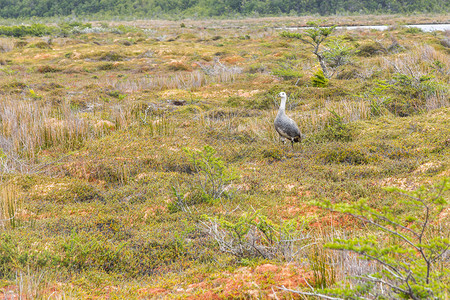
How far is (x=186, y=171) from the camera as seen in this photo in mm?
7098

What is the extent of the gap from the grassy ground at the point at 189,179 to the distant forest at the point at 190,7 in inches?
2740

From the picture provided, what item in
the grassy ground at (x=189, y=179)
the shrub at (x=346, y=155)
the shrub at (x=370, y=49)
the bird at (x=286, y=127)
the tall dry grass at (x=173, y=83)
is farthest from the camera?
the shrub at (x=370, y=49)

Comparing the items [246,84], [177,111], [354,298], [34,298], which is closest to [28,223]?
[34,298]

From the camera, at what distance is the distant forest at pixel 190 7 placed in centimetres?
7525

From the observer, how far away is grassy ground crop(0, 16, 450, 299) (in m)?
3.74

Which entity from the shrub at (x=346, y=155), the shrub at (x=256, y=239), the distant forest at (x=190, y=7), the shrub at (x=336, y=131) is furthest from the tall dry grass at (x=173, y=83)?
the distant forest at (x=190, y=7)

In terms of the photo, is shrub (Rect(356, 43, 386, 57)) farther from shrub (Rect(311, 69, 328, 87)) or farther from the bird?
the bird

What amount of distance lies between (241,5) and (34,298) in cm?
8616

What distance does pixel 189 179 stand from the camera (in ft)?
21.3

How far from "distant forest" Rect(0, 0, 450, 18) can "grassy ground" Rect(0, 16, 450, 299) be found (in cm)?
6959

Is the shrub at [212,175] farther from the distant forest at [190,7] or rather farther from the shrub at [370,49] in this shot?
the distant forest at [190,7]

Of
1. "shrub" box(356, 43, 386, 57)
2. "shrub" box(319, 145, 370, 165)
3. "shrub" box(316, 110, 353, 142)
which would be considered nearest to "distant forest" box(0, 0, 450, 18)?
"shrub" box(356, 43, 386, 57)

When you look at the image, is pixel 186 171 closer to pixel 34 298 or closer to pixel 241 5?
pixel 34 298

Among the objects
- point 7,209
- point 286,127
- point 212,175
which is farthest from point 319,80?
point 7,209
